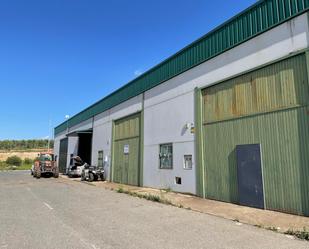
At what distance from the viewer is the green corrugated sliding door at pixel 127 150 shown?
21484 millimetres

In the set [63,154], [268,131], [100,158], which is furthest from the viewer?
[63,154]

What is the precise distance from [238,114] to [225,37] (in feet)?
11.9

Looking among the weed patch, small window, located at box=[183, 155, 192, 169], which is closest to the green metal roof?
small window, located at box=[183, 155, 192, 169]

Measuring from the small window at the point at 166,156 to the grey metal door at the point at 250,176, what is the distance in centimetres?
566

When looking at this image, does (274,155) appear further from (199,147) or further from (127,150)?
(127,150)

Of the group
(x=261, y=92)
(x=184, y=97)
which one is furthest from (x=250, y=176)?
(x=184, y=97)

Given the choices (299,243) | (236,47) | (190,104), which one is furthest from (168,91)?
(299,243)

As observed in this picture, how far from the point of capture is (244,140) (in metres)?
12.1

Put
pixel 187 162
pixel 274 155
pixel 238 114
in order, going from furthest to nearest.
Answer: pixel 187 162, pixel 238 114, pixel 274 155

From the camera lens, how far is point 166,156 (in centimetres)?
1770

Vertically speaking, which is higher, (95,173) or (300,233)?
(95,173)

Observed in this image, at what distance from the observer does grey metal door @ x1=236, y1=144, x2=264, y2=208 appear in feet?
36.7

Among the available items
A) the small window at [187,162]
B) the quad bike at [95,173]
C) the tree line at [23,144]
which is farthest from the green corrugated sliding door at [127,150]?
the tree line at [23,144]

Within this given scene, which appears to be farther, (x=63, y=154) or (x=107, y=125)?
(x=63, y=154)
